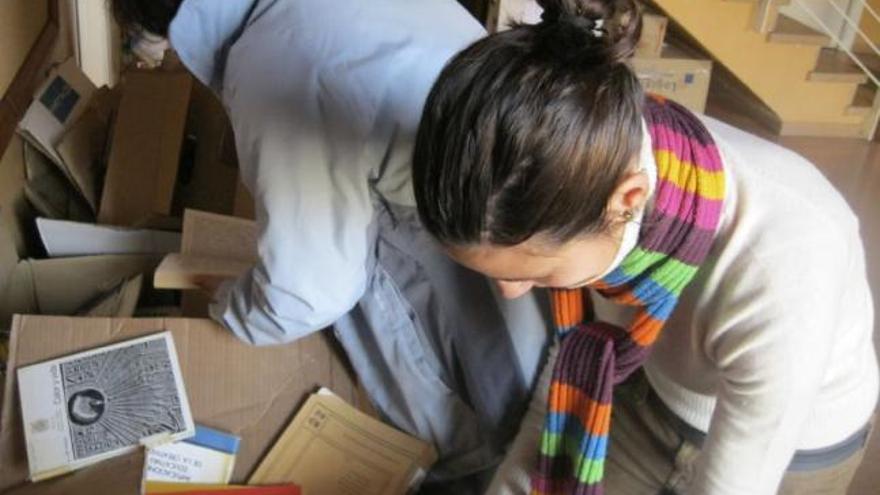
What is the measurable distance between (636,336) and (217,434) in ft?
2.10

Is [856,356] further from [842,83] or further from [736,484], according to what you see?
[842,83]

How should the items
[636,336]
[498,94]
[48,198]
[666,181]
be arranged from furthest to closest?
[48,198] < [636,336] < [666,181] < [498,94]

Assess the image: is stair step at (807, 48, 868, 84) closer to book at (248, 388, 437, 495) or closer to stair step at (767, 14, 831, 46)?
A: stair step at (767, 14, 831, 46)

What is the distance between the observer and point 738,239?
815mm

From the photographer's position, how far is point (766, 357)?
81 cm

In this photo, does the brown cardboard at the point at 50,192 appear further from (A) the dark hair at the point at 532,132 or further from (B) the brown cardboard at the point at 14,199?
(A) the dark hair at the point at 532,132

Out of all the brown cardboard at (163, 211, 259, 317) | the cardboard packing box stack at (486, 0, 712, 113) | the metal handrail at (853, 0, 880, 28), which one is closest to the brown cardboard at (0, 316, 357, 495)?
the brown cardboard at (163, 211, 259, 317)

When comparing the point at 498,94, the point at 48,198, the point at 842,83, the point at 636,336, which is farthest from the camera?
the point at 842,83

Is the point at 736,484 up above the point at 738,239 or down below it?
below

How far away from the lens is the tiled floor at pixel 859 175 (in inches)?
94.7

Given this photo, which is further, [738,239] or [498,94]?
[738,239]

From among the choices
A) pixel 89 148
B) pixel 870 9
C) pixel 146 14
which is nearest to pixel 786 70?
pixel 870 9

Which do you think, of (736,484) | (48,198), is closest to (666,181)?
(736,484)

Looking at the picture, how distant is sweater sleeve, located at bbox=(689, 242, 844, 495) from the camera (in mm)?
784
